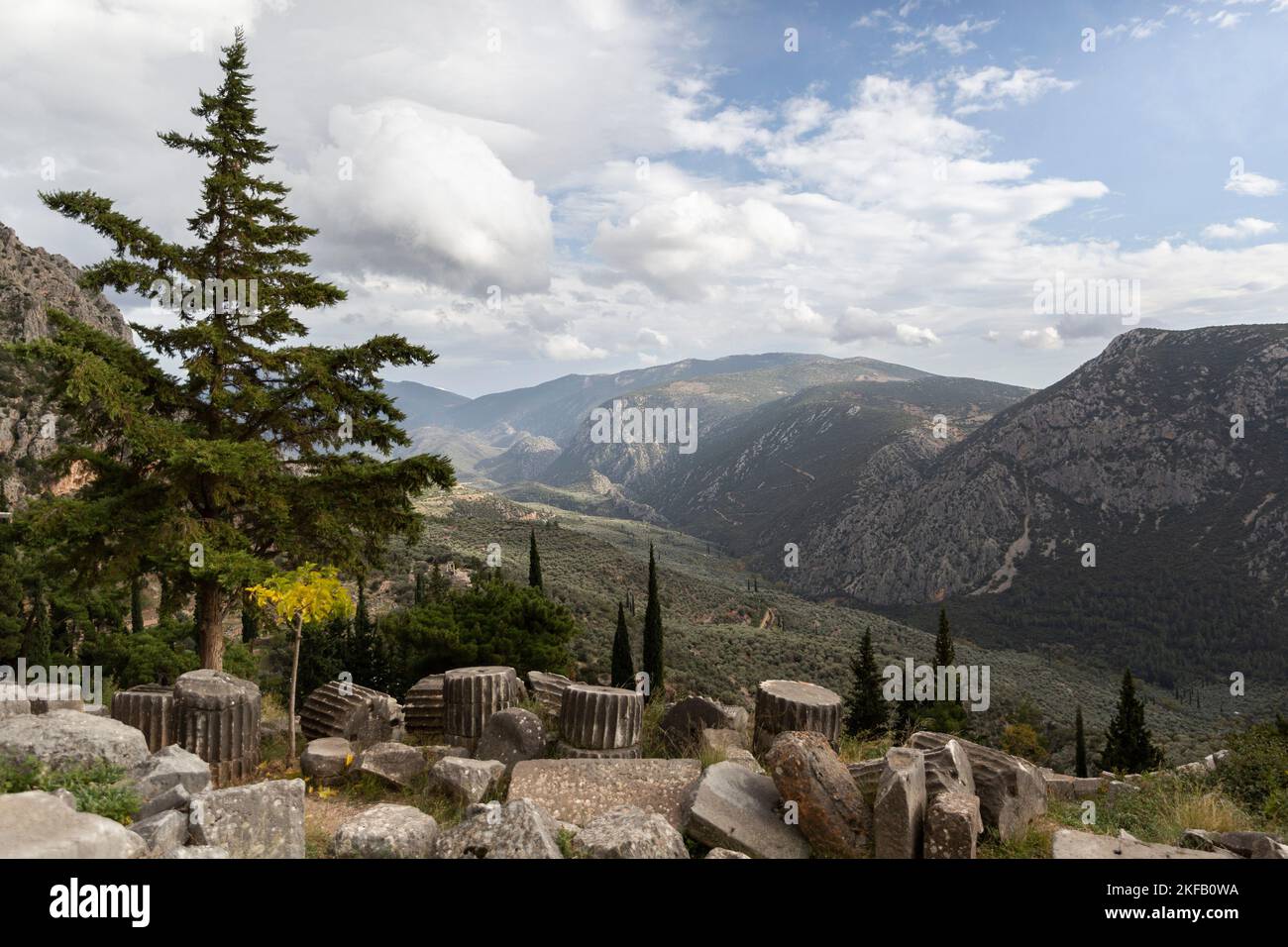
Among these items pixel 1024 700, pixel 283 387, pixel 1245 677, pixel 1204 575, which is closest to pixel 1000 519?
pixel 1204 575

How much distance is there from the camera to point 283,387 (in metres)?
14.2

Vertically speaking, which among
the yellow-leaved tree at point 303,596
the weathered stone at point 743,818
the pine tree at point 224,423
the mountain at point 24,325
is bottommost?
the weathered stone at point 743,818

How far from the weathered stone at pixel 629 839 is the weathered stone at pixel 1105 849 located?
3.22m

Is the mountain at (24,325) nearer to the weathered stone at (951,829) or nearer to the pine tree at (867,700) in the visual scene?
the pine tree at (867,700)

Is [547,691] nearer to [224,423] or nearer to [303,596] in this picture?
[303,596]

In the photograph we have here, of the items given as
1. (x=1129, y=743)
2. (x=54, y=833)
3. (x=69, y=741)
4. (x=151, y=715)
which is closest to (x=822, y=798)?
(x=54, y=833)

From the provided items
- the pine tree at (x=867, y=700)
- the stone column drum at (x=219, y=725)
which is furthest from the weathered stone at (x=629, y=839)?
the pine tree at (x=867, y=700)

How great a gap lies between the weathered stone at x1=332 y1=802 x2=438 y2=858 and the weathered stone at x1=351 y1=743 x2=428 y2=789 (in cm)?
313

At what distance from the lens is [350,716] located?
11125 millimetres

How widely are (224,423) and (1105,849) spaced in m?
15.6

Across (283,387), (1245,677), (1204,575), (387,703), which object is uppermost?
(283,387)

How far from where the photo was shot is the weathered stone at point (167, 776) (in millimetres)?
6258
